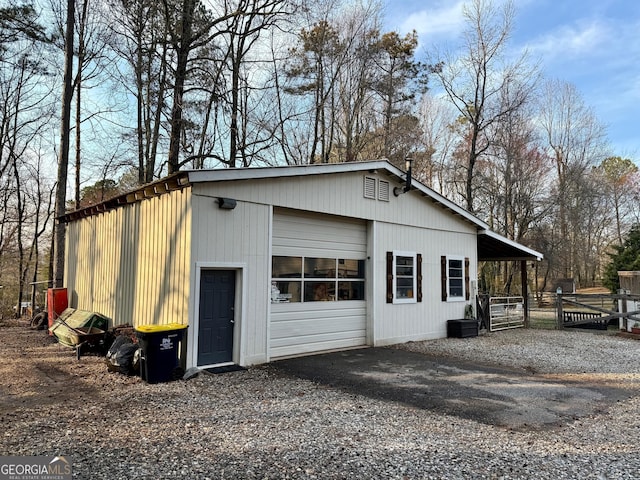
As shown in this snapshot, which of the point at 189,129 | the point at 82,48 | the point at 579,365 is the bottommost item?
the point at 579,365

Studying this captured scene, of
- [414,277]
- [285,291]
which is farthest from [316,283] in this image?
[414,277]

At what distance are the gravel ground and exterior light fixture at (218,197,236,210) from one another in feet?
8.80

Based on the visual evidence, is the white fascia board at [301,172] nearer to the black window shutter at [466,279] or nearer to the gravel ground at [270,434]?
the black window shutter at [466,279]

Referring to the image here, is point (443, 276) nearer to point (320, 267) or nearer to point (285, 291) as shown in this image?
point (320, 267)

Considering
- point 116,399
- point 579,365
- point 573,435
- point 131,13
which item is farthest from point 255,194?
point 131,13

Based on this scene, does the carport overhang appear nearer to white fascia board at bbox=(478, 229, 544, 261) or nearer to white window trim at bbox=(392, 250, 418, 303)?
white fascia board at bbox=(478, 229, 544, 261)

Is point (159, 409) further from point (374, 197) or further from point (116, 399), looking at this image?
point (374, 197)

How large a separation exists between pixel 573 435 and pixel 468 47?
19867mm

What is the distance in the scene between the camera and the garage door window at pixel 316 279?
26.5ft

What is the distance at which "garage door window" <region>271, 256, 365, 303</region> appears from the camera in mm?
8070

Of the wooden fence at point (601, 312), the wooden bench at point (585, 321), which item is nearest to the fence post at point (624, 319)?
the wooden fence at point (601, 312)

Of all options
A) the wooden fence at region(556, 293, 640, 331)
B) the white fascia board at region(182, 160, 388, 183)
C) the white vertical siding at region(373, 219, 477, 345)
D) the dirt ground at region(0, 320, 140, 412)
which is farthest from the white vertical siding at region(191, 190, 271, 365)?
the wooden fence at region(556, 293, 640, 331)

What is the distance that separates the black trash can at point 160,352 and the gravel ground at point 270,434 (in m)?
0.20

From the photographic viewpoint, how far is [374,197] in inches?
380
